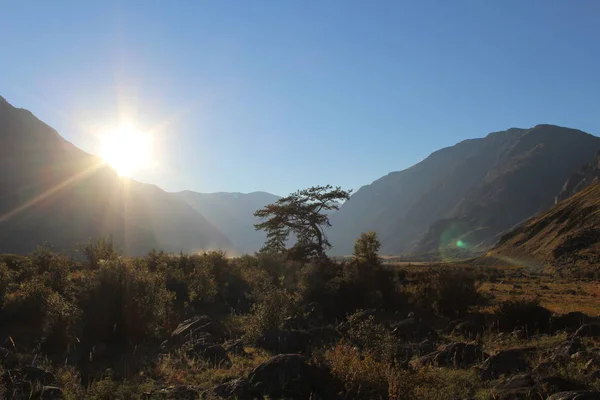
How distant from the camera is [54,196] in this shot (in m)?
105

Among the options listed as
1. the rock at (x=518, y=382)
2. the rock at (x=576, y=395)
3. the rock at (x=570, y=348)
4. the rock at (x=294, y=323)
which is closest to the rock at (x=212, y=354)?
the rock at (x=294, y=323)

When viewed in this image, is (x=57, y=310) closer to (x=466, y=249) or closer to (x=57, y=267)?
(x=57, y=267)

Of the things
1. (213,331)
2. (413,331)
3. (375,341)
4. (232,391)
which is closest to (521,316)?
(413,331)

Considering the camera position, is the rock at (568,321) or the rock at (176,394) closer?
the rock at (176,394)

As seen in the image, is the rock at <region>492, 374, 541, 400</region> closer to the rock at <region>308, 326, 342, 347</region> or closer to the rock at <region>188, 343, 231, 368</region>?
the rock at <region>308, 326, 342, 347</region>

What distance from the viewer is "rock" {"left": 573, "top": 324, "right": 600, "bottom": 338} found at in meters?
9.45

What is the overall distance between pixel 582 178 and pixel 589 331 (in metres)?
144

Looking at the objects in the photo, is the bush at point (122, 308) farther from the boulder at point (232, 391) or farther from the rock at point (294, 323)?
the boulder at point (232, 391)

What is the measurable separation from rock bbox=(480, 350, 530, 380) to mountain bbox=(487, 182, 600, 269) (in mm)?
39196

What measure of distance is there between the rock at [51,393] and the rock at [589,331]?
445 inches

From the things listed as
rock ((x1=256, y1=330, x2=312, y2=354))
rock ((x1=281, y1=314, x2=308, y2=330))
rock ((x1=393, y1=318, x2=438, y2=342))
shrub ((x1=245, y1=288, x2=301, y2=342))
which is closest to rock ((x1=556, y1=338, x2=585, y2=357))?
rock ((x1=393, y1=318, x2=438, y2=342))

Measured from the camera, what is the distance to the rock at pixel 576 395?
513cm

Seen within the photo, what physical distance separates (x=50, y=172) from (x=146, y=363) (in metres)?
129

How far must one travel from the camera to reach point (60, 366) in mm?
8539
